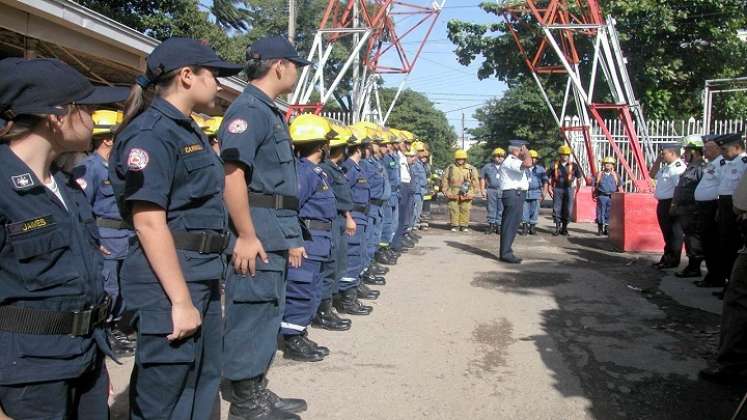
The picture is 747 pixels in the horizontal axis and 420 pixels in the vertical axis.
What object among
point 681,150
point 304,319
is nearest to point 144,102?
point 304,319

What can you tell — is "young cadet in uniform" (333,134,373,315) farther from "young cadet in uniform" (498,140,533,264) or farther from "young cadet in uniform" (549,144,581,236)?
"young cadet in uniform" (549,144,581,236)

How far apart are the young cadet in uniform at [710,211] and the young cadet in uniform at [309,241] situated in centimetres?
488

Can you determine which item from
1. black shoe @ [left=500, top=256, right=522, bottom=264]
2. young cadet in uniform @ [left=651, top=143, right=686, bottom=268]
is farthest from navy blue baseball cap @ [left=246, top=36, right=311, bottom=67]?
young cadet in uniform @ [left=651, top=143, right=686, bottom=268]

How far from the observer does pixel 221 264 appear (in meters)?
2.53

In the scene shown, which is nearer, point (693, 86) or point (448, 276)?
point (448, 276)

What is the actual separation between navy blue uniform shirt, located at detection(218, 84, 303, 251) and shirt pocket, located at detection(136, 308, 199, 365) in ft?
3.37

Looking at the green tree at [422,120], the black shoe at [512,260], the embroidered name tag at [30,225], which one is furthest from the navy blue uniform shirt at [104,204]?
the green tree at [422,120]

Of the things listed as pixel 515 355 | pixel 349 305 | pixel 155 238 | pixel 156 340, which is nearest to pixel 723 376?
pixel 515 355

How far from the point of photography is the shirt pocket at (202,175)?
2369 millimetres

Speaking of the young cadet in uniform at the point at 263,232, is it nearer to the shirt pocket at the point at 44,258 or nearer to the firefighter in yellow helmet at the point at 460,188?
the shirt pocket at the point at 44,258

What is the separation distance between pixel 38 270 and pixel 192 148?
73 centimetres

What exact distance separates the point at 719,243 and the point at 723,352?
3252mm

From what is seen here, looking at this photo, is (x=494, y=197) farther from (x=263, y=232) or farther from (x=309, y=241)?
(x=263, y=232)

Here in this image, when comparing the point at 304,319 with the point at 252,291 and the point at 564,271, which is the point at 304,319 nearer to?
the point at 252,291
